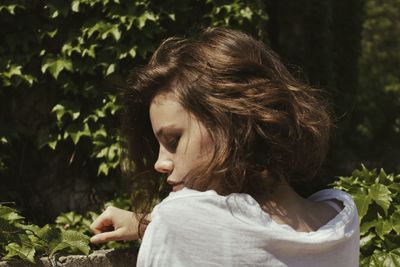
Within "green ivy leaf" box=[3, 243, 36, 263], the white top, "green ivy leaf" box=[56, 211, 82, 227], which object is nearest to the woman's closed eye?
the white top

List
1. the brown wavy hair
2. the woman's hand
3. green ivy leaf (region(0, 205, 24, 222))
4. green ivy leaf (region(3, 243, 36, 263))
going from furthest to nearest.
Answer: green ivy leaf (region(0, 205, 24, 222)) → green ivy leaf (region(3, 243, 36, 263)) → the woman's hand → the brown wavy hair

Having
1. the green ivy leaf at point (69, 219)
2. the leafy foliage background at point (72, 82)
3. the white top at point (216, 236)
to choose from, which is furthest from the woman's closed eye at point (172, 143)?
the green ivy leaf at point (69, 219)

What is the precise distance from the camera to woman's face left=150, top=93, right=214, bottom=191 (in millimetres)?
1688

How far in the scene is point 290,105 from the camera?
176 cm

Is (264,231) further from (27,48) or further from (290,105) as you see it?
(27,48)

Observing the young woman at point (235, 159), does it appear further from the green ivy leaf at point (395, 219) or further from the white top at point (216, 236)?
the green ivy leaf at point (395, 219)

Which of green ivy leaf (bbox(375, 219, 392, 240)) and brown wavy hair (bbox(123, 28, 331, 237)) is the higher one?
brown wavy hair (bbox(123, 28, 331, 237))

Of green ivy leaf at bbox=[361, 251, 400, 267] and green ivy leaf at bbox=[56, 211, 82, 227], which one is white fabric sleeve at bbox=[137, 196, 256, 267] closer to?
green ivy leaf at bbox=[361, 251, 400, 267]

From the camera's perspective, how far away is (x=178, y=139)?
1.73 metres

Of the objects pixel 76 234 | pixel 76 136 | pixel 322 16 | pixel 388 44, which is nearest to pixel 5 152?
pixel 76 136

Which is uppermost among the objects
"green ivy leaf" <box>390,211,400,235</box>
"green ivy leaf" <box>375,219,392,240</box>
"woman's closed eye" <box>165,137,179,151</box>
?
"woman's closed eye" <box>165,137,179,151</box>

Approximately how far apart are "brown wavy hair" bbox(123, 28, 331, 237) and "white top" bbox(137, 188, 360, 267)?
84 mm

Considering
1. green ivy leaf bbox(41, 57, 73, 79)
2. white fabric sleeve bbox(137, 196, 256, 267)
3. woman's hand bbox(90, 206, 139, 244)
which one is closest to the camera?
white fabric sleeve bbox(137, 196, 256, 267)

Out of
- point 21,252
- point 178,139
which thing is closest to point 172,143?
point 178,139
